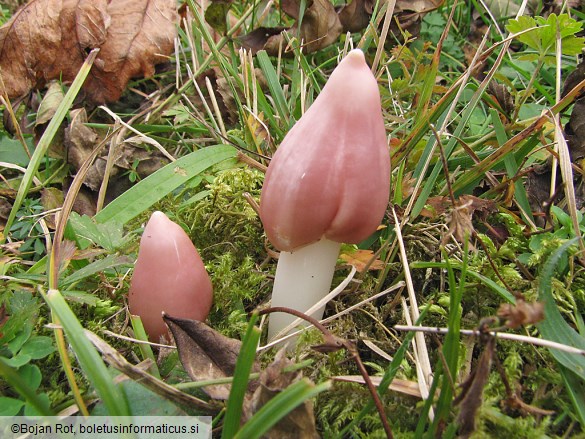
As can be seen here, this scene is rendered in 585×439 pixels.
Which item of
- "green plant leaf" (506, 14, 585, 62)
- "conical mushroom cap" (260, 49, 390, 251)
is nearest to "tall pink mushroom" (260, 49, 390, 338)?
"conical mushroom cap" (260, 49, 390, 251)

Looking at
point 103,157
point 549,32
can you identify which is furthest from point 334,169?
point 103,157

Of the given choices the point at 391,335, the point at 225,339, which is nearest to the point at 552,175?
the point at 391,335

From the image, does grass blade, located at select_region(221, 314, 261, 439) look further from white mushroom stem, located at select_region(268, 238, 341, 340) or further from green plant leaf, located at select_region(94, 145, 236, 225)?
green plant leaf, located at select_region(94, 145, 236, 225)

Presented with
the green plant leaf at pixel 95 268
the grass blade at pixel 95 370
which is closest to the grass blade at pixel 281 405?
the grass blade at pixel 95 370

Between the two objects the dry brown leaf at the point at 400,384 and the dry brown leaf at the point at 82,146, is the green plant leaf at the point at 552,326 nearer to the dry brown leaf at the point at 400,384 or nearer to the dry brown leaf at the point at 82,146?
the dry brown leaf at the point at 400,384

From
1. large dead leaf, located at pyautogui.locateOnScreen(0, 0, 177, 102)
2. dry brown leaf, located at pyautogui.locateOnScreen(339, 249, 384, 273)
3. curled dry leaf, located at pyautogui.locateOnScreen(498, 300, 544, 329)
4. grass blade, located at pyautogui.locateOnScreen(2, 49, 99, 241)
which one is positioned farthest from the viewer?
large dead leaf, located at pyautogui.locateOnScreen(0, 0, 177, 102)

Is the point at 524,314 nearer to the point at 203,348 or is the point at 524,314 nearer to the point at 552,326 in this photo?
the point at 552,326
